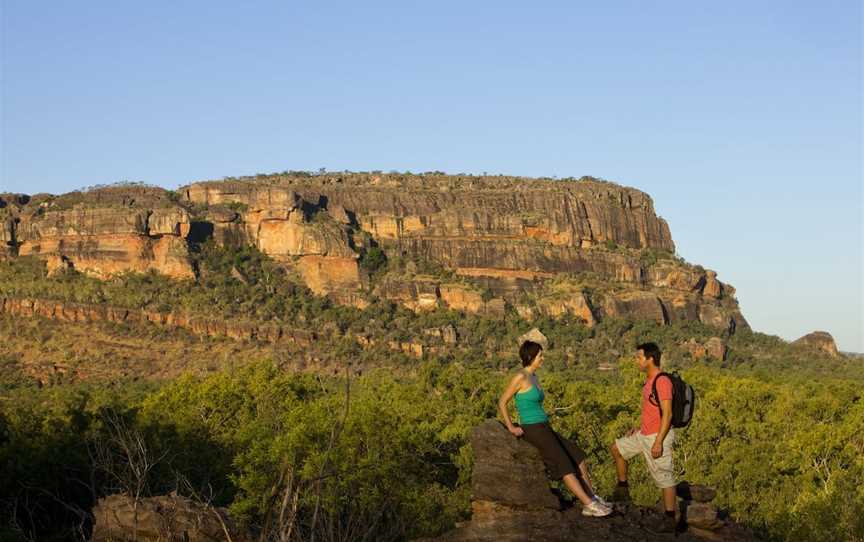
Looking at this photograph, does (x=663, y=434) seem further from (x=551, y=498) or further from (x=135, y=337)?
(x=135, y=337)

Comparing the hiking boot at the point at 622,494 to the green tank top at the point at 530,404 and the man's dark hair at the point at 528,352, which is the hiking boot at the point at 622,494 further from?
the man's dark hair at the point at 528,352

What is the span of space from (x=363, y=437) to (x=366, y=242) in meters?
91.7

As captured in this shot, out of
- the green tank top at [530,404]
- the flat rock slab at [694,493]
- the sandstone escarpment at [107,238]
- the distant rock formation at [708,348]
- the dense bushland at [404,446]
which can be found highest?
the sandstone escarpment at [107,238]

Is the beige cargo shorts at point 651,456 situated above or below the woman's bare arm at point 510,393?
below

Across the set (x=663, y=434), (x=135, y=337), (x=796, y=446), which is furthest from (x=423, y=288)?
(x=663, y=434)

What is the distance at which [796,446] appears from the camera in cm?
4534

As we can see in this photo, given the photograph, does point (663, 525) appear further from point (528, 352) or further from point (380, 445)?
point (380, 445)

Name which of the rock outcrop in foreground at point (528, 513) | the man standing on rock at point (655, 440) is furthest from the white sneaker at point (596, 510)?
the man standing on rock at point (655, 440)

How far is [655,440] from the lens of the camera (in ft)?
49.9

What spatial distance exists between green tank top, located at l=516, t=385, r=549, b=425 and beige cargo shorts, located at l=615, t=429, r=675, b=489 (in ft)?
3.67

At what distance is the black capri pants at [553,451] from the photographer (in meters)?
14.9

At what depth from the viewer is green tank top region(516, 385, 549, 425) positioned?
15.1 m

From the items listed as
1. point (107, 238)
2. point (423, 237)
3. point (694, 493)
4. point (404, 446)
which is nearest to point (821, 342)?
point (423, 237)

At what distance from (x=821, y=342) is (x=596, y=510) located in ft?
388
